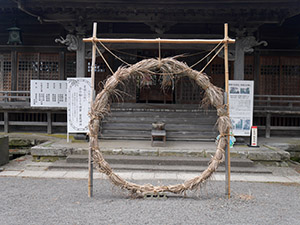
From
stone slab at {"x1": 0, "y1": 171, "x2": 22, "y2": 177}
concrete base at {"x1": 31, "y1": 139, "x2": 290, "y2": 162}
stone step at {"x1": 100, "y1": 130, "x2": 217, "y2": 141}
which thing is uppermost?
stone step at {"x1": 100, "y1": 130, "x2": 217, "y2": 141}

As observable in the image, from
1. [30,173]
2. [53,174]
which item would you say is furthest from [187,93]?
[30,173]

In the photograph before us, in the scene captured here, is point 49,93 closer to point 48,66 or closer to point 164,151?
point 48,66

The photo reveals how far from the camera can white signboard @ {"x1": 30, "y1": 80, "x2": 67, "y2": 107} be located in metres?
8.66

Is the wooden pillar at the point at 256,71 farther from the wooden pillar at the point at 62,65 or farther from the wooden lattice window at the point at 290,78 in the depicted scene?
the wooden pillar at the point at 62,65

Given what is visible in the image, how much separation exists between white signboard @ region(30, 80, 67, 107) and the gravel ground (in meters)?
3.93

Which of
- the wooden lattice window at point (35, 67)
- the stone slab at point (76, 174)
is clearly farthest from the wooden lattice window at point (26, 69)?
the stone slab at point (76, 174)

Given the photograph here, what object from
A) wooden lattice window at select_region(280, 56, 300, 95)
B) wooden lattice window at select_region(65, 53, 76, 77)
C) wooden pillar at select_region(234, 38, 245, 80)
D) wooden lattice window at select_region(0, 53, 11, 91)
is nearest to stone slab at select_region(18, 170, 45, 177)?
wooden lattice window at select_region(65, 53, 76, 77)

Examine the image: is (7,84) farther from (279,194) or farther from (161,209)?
(279,194)

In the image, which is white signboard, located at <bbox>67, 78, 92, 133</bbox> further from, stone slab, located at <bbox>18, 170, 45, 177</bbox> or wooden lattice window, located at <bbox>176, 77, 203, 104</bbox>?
wooden lattice window, located at <bbox>176, 77, 203, 104</bbox>

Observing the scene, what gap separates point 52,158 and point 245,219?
18.4 ft

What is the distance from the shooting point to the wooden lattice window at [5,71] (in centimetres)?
1070

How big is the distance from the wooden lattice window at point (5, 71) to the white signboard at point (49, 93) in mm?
2987

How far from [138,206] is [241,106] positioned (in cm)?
523

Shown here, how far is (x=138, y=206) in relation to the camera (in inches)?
160
